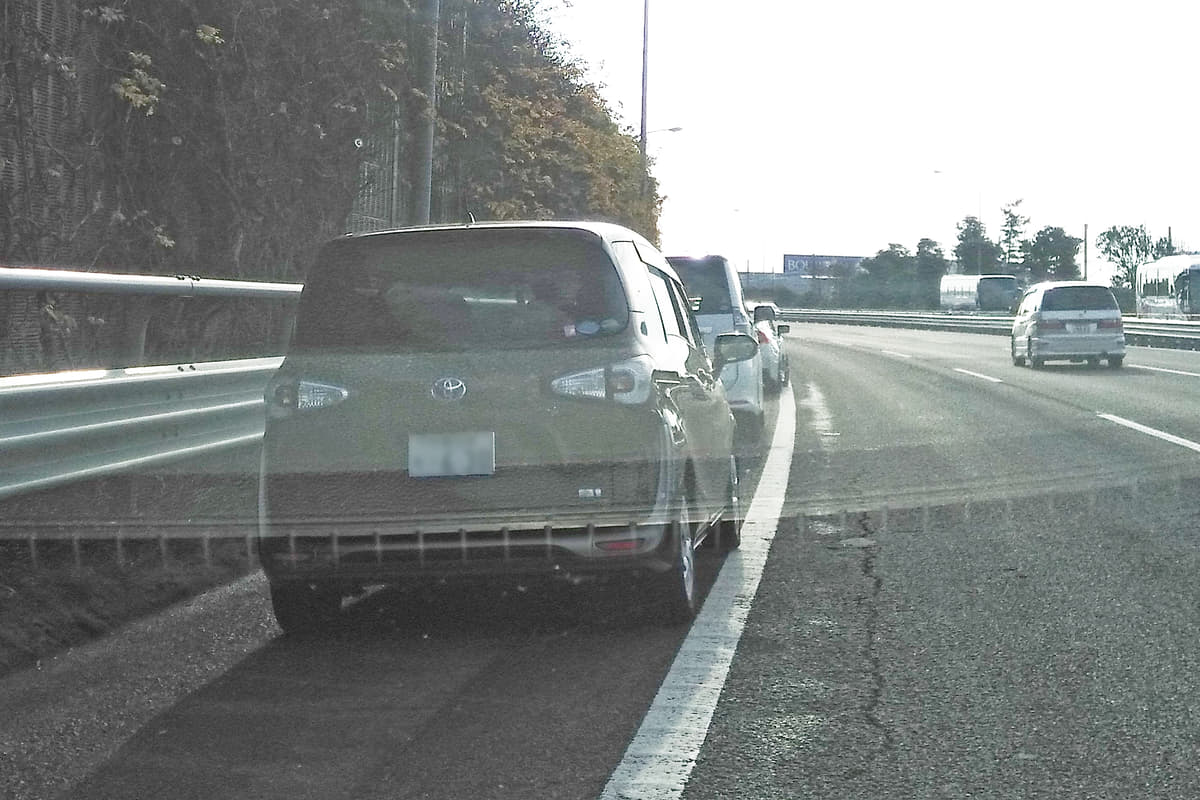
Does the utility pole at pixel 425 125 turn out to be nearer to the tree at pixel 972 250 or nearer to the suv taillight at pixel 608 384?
the suv taillight at pixel 608 384

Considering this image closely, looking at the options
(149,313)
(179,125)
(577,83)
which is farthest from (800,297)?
(149,313)

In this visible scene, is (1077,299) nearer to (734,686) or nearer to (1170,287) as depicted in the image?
(734,686)

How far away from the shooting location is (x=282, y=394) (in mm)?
5422

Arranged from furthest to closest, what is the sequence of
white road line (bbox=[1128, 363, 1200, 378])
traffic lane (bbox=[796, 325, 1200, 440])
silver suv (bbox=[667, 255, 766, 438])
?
white road line (bbox=[1128, 363, 1200, 378]) → traffic lane (bbox=[796, 325, 1200, 440]) → silver suv (bbox=[667, 255, 766, 438])

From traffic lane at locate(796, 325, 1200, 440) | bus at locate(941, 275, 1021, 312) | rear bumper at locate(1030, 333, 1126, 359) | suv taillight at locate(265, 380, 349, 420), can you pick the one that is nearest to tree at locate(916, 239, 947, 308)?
bus at locate(941, 275, 1021, 312)

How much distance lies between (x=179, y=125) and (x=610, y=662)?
41.8 ft

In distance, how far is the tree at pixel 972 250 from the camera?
135 meters

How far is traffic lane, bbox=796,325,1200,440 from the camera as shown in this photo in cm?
1669

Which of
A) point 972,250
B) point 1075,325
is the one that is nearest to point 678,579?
point 1075,325

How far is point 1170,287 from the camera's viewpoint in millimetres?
49938

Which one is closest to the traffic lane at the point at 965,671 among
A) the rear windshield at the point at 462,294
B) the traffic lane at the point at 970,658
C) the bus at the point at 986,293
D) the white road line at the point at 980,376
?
the traffic lane at the point at 970,658

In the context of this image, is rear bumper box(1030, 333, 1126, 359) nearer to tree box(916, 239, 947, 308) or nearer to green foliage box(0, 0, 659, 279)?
green foliage box(0, 0, 659, 279)

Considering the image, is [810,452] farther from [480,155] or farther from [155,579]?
[480,155]

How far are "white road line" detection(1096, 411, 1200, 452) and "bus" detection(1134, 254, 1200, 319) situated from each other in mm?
34017
